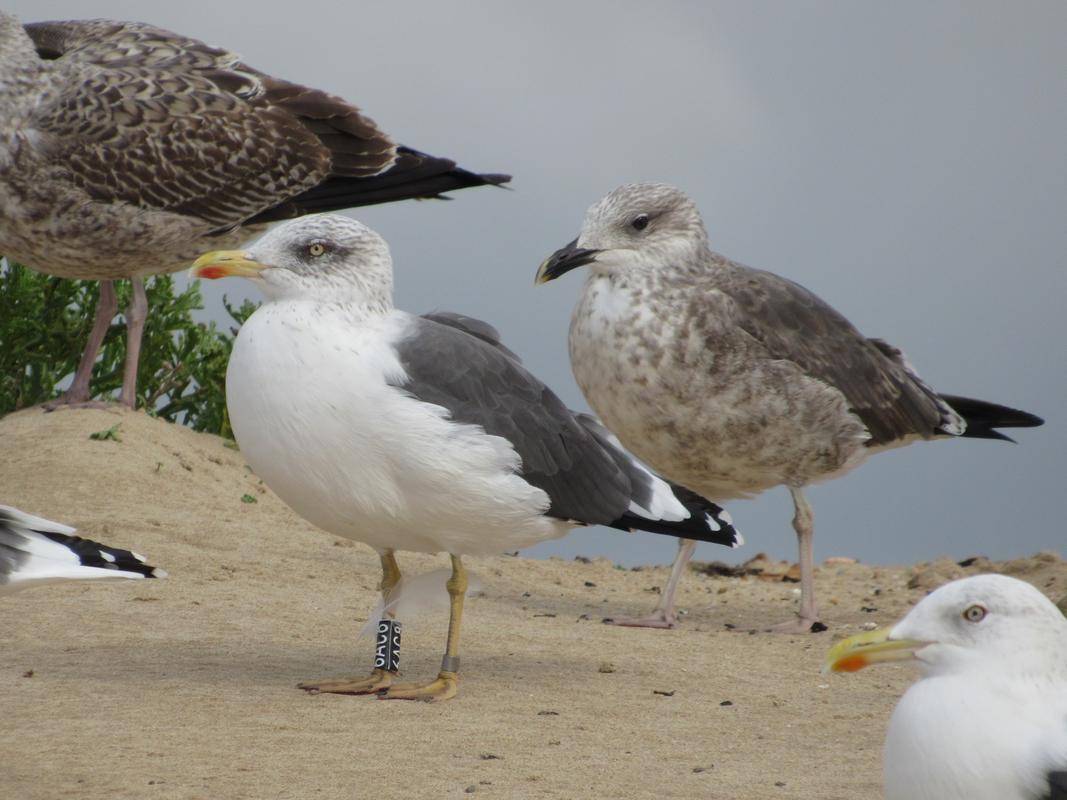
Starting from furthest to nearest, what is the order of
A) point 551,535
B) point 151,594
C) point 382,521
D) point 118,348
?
point 118,348
point 151,594
point 551,535
point 382,521

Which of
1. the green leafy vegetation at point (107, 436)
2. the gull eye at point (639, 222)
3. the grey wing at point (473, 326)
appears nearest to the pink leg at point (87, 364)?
the green leafy vegetation at point (107, 436)

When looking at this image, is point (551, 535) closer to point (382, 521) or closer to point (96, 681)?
point (382, 521)

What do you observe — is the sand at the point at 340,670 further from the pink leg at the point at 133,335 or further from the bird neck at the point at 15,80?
the bird neck at the point at 15,80

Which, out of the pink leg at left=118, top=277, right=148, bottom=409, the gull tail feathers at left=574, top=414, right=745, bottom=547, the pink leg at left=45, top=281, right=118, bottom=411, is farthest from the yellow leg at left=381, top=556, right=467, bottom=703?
the pink leg at left=45, top=281, right=118, bottom=411

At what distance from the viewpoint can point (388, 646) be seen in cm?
643

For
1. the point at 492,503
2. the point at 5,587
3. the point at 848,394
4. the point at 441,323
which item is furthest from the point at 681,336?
the point at 5,587

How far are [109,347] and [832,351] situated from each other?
21.9 ft

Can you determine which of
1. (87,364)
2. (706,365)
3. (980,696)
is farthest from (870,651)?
(87,364)

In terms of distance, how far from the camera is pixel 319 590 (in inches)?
350

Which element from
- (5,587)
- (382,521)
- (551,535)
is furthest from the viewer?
(551,535)

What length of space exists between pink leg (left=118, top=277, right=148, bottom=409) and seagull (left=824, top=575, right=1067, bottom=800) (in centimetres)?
871

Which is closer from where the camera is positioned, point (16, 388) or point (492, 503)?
point (492, 503)

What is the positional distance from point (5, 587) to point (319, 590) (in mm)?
3615

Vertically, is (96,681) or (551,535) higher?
(551,535)
